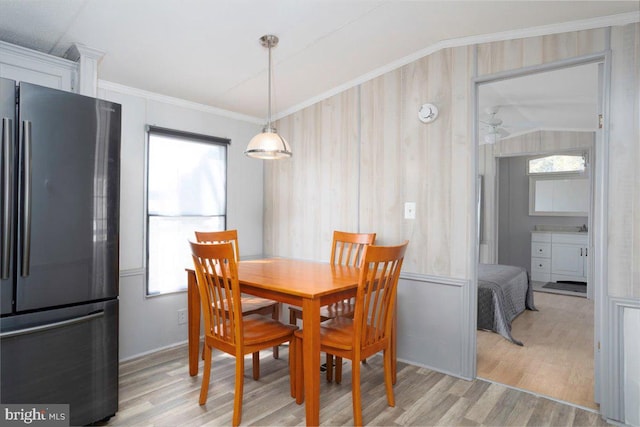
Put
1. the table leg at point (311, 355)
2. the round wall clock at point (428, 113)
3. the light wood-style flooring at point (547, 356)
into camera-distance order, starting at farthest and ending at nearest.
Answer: the round wall clock at point (428, 113) → the light wood-style flooring at point (547, 356) → the table leg at point (311, 355)

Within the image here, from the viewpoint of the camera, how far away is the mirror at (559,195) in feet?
19.9

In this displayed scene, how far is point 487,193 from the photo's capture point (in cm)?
609

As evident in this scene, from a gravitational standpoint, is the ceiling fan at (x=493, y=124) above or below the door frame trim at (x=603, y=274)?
above

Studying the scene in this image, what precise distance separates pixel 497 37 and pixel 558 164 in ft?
15.4

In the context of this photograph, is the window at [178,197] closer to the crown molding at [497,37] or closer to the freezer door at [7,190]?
the crown molding at [497,37]

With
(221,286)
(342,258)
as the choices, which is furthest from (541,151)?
(221,286)

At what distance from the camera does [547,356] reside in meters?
3.12

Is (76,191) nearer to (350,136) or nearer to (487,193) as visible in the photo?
(350,136)

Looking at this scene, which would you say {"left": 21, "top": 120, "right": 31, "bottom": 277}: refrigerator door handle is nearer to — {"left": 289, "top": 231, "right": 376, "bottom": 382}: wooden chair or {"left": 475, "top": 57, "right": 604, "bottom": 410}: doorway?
{"left": 289, "top": 231, "right": 376, "bottom": 382}: wooden chair

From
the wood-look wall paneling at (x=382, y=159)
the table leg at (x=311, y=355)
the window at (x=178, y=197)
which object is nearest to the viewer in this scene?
the table leg at (x=311, y=355)

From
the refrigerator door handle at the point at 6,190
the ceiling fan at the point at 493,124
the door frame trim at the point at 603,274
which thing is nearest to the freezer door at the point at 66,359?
the refrigerator door handle at the point at 6,190

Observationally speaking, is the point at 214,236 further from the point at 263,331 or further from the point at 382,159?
the point at 382,159

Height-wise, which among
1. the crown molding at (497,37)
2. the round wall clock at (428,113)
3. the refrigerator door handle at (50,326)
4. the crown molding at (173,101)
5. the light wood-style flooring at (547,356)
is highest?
the crown molding at (497,37)

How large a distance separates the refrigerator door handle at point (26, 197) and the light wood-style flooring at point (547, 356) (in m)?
2.99
